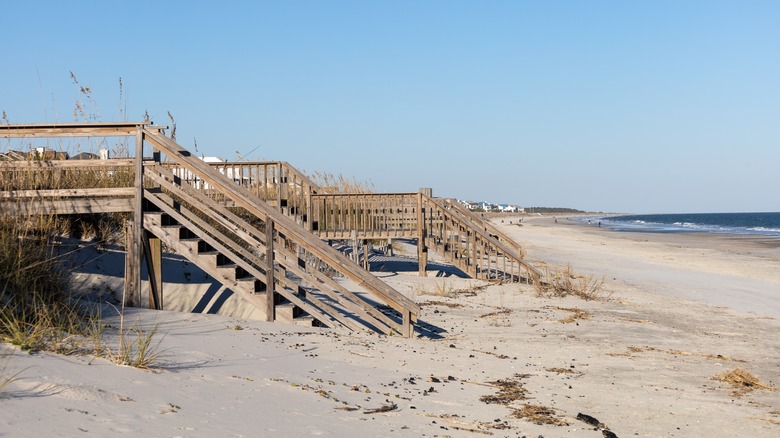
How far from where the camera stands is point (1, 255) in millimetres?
7078

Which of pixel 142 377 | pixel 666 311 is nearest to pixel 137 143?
pixel 142 377

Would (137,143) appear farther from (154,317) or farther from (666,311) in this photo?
(666,311)

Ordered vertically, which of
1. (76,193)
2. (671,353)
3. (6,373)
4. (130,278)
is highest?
(76,193)

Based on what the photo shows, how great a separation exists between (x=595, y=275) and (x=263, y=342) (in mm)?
14945

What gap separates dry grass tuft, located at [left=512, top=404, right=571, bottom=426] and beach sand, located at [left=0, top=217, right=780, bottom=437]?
2 cm

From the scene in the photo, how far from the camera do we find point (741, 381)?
7.91 metres

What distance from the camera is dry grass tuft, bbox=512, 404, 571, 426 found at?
591 cm

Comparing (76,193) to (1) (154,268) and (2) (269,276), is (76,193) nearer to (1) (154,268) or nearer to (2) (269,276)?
(1) (154,268)

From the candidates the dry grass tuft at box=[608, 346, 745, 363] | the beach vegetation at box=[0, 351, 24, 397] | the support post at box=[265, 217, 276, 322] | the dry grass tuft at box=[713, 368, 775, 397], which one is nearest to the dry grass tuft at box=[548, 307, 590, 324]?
→ the dry grass tuft at box=[608, 346, 745, 363]

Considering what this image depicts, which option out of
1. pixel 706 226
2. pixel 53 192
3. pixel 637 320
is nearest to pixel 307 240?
pixel 53 192

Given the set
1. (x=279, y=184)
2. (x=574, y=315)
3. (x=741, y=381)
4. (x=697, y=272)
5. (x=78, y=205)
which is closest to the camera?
(x=741, y=381)

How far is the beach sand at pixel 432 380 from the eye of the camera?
15.4 feet

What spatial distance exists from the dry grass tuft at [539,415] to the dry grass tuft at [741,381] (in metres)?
2.41

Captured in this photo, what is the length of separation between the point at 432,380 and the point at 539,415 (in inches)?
49.6
